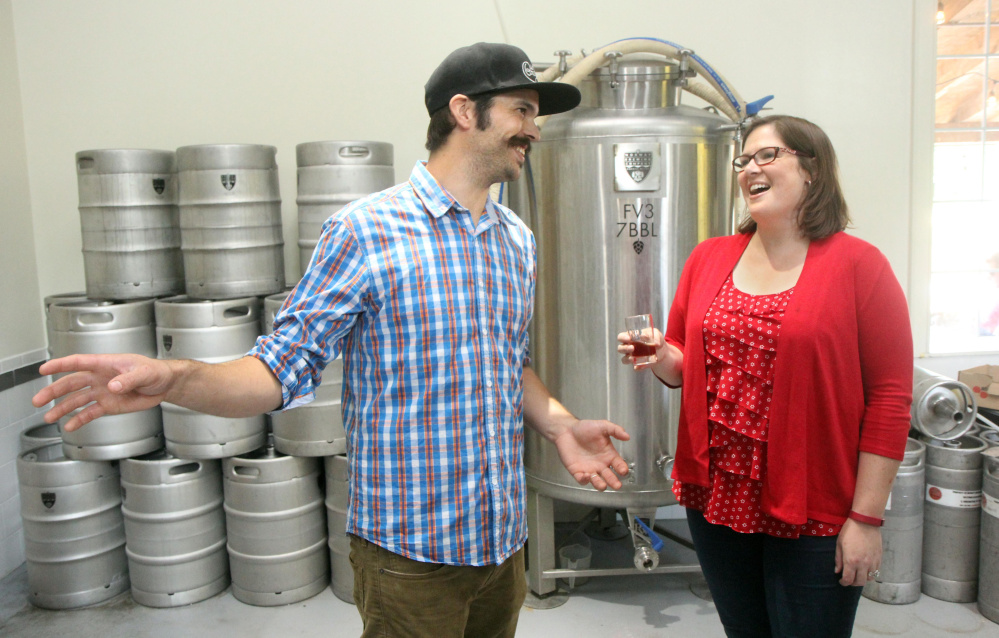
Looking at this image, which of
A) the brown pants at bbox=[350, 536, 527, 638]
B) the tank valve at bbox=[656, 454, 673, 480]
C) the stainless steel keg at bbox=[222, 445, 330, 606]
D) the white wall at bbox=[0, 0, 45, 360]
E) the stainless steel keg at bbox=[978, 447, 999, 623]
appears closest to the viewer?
the brown pants at bbox=[350, 536, 527, 638]

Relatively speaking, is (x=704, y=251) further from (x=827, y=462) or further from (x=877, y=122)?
(x=877, y=122)

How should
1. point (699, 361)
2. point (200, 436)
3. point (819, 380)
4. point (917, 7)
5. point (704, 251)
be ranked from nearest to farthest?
1. point (819, 380)
2. point (699, 361)
3. point (704, 251)
4. point (200, 436)
5. point (917, 7)

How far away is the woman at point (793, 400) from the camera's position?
1674mm

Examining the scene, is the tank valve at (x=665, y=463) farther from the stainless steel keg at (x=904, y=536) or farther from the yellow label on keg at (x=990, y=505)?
the yellow label on keg at (x=990, y=505)

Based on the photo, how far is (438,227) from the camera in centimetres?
157

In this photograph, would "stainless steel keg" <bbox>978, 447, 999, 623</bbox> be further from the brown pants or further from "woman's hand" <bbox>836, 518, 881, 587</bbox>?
the brown pants

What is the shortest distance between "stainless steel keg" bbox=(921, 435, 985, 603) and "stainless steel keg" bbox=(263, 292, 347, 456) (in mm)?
2434

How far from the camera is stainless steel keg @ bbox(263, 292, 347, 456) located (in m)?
3.06

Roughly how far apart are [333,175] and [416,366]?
1.80 metres

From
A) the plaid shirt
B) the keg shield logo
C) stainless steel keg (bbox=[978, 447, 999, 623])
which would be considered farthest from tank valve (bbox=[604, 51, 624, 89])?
stainless steel keg (bbox=[978, 447, 999, 623])

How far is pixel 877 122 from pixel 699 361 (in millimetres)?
2434

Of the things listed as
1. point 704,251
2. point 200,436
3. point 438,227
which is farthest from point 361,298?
point 200,436

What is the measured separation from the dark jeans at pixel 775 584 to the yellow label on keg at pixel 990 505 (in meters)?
1.54

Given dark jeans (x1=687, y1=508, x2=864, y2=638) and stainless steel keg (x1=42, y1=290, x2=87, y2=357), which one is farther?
stainless steel keg (x1=42, y1=290, x2=87, y2=357)
